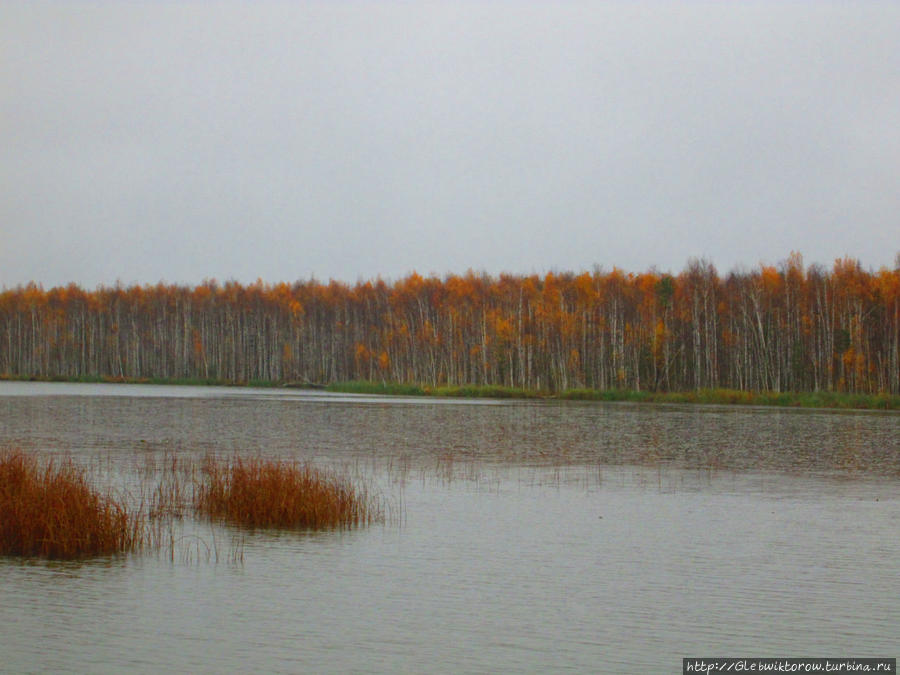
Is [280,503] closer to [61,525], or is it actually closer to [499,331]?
[61,525]

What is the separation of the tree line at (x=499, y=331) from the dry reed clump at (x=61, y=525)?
59.5 meters

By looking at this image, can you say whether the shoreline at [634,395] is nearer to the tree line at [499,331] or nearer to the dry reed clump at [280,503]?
the tree line at [499,331]

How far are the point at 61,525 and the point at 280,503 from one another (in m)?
3.63

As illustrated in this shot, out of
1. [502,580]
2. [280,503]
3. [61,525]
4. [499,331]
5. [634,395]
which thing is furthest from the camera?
[499,331]

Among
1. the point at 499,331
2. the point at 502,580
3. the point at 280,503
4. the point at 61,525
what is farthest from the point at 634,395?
the point at 61,525

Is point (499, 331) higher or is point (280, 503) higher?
point (499, 331)

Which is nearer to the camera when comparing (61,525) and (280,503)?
(61,525)

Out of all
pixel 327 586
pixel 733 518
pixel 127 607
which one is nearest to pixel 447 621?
pixel 327 586

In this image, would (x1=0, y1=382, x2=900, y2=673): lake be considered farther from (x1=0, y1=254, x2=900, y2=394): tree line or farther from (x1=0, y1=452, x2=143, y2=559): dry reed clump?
(x1=0, y1=254, x2=900, y2=394): tree line

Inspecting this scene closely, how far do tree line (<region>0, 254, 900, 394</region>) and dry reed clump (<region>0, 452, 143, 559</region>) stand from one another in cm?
5954

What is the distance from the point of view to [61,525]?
1209 centimetres

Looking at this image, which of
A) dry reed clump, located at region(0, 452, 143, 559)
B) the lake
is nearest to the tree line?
the lake

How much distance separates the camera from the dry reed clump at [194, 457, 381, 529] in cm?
1484

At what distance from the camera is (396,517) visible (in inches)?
621
